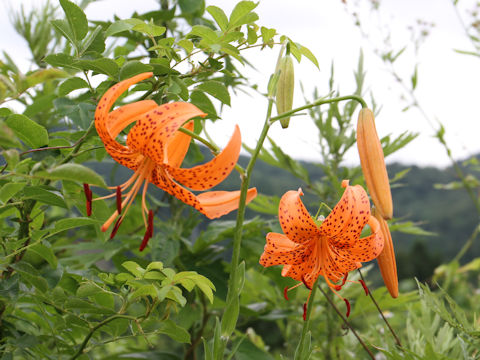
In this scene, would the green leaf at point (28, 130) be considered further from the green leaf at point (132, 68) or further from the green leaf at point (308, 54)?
the green leaf at point (308, 54)

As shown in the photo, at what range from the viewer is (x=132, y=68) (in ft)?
2.26

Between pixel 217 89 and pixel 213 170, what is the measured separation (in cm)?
15

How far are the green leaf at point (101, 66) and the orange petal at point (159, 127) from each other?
0.09m

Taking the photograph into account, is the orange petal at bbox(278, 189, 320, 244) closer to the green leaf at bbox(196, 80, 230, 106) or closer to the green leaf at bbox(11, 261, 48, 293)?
the green leaf at bbox(196, 80, 230, 106)

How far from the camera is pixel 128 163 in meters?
0.80

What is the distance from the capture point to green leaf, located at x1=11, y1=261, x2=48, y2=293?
2.19 feet

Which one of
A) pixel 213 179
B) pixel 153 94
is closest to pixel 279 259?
pixel 213 179

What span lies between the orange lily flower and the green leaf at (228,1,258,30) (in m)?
0.14

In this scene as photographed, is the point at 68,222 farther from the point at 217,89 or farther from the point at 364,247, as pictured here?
the point at 364,247

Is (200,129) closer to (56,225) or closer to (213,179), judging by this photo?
(213,179)

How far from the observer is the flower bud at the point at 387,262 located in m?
0.74

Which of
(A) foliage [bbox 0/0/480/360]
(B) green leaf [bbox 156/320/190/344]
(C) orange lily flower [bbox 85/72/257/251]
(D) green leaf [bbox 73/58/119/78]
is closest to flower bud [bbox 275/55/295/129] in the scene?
(A) foliage [bbox 0/0/480/360]

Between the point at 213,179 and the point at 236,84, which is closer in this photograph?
the point at 213,179

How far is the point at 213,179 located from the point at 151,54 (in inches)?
25.4
